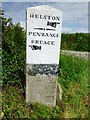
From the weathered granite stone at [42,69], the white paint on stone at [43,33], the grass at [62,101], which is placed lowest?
the grass at [62,101]

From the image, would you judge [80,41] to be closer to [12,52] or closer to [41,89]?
[12,52]

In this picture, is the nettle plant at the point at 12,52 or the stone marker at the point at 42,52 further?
the nettle plant at the point at 12,52

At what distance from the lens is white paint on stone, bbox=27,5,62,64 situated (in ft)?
16.0

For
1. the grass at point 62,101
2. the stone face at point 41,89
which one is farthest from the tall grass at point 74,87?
the stone face at point 41,89

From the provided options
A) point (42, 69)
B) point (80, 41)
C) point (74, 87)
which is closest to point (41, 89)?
point (42, 69)

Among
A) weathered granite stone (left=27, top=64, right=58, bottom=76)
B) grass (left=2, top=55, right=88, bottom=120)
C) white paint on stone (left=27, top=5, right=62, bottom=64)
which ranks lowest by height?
grass (left=2, top=55, right=88, bottom=120)

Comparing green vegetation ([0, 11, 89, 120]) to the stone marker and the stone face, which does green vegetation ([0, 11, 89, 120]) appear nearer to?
the stone face

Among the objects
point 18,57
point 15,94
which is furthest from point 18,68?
point 15,94

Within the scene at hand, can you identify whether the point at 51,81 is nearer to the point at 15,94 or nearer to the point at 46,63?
the point at 46,63

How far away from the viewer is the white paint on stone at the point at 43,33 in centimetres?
488

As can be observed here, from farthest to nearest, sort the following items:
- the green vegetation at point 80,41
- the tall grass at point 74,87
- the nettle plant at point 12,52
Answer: the green vegetation at point 80,41 → the nettle plant at point 12,52 → the tall grass at point 74,87

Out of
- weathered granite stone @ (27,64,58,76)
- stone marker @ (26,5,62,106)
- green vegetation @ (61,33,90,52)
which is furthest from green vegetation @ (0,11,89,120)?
green vegetation @ (61,33,90,52)

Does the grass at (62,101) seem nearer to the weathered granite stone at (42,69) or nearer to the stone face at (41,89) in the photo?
the stone face at (41,89)

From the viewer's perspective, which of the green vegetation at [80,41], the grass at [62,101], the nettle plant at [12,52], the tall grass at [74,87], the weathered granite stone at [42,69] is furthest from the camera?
the green vegetation at [80,41]
